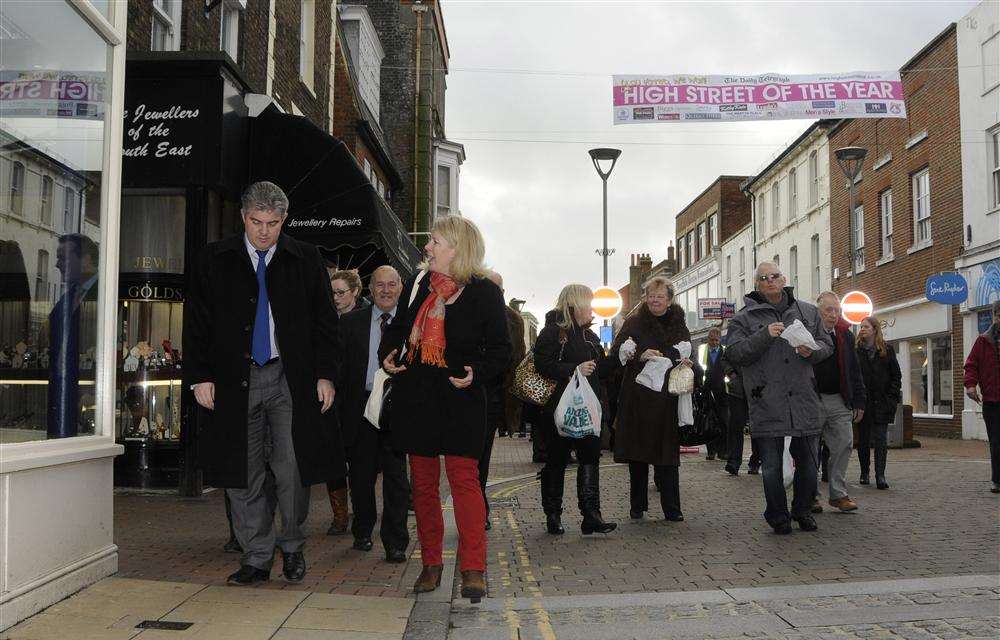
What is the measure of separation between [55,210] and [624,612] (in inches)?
142

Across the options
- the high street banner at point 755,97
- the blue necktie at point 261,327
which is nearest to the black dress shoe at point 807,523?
the blue necktie at point 261,327

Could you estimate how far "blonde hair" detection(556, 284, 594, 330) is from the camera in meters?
7.66

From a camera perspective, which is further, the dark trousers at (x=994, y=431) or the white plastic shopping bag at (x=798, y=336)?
the dark trousers at (x=994, y=431)

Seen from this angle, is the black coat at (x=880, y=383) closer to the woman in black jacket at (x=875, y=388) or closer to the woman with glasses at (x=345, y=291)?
the woman in black jacket at (x=875, y=388)

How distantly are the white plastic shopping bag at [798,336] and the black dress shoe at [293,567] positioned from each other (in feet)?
12.9

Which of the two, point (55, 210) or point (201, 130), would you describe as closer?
point (55, 210)

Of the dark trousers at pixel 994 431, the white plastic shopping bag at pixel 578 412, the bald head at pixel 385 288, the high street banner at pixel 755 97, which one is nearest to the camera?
the bald head at pixel 385 288

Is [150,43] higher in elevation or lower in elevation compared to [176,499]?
higher

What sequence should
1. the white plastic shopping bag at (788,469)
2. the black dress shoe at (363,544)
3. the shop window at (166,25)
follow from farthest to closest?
the shop window at (166,25) → the white plastic shopping bag at (788,469) → the black dress shoe at (363,544)

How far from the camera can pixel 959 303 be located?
20.8m

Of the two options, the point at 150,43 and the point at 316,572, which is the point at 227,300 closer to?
the point at 316,572

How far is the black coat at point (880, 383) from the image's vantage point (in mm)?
10836

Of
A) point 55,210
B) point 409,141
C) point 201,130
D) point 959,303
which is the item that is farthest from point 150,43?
point 409,141

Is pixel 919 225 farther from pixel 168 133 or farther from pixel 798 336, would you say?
pixel 168 133
